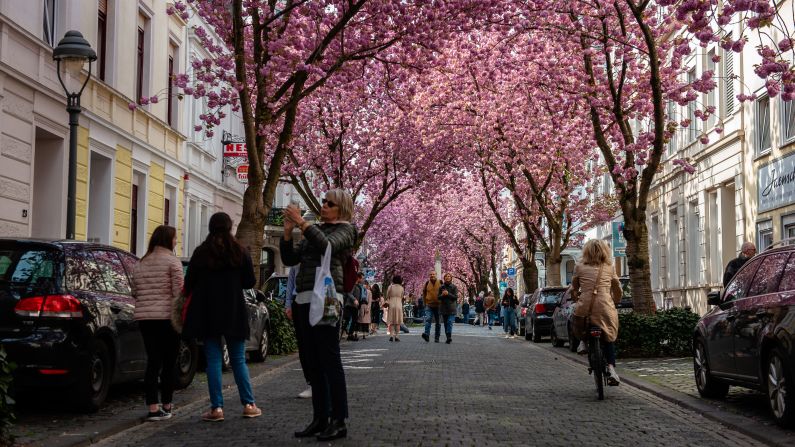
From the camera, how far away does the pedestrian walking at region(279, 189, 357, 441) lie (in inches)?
303

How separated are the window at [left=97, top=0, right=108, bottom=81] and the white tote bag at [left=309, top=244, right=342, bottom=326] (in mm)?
16364

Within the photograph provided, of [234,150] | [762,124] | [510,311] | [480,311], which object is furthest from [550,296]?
[480,311]

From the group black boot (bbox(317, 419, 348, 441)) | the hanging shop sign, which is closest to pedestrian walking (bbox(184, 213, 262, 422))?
black boot (bbox(317, 419, 348, 441))

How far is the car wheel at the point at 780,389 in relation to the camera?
8.44 meters

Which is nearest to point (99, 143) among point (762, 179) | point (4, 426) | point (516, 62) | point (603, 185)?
point (516, 62)

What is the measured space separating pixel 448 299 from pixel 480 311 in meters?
29.8

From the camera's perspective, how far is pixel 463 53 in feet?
104

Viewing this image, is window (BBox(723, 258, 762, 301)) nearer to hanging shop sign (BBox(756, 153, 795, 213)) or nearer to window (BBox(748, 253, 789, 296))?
window (BBox(748, 253, 789, 296))

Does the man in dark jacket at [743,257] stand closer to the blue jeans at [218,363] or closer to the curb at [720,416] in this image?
the curb at [720,416]

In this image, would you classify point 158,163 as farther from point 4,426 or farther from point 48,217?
point 4,426

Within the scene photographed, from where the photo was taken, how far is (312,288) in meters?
7.87

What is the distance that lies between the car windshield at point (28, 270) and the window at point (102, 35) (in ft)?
46.1

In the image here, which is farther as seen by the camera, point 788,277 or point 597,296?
point 597,296

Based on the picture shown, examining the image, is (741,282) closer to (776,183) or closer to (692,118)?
(776,183)
